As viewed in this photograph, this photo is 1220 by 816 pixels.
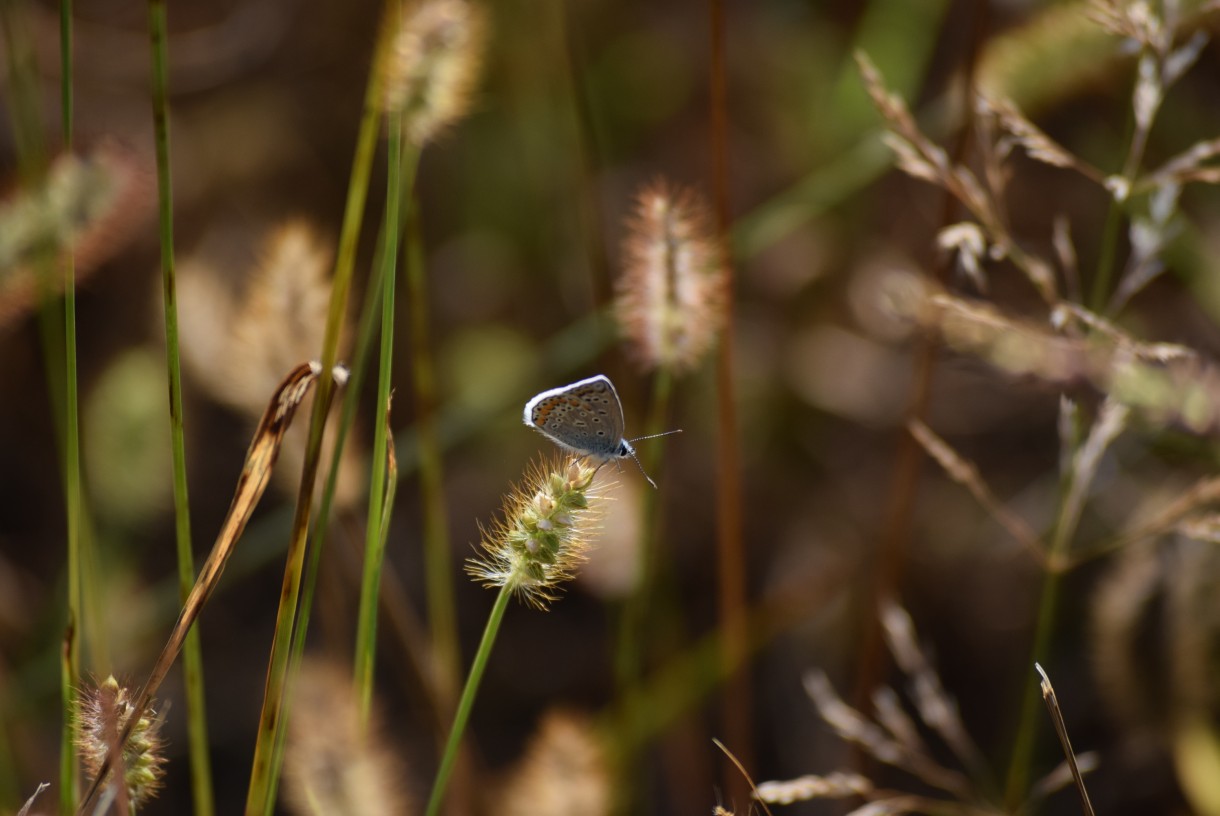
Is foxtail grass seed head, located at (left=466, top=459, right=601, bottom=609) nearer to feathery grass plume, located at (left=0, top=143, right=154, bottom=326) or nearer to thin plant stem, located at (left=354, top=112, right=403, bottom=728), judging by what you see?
thin plant stem, located at (left=354, top=112, right=403, bottom=728)

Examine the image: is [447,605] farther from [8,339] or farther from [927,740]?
[8,339]

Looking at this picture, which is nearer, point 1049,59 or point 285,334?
point 285,334

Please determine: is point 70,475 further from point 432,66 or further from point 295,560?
point 432,66

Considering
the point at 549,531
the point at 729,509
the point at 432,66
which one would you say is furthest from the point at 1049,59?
the point at 549,531

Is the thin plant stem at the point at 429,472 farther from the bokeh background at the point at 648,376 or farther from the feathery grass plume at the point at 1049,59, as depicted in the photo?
the feathery grass plume at the point at 1049,59

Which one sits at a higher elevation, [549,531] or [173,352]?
[173,352]

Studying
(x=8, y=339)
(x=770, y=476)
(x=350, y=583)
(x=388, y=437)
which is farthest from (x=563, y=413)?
(x=8, y=339)

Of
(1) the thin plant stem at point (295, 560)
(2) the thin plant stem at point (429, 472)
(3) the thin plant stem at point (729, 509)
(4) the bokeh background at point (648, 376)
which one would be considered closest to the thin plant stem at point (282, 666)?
(1) the thin plant stem at point (295, 560)
